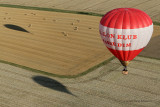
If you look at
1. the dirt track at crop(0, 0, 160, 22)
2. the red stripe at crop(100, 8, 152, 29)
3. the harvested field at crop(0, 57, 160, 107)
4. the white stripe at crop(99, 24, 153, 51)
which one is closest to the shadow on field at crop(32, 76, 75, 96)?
the harvested field at crop(0, 57, 160, 107)

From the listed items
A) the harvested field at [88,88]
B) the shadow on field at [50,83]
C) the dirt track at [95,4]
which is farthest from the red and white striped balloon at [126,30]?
the dirt track at [95,4]

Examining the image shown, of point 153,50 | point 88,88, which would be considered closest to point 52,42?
point 153,50

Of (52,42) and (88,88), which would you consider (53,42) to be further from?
(88,88)

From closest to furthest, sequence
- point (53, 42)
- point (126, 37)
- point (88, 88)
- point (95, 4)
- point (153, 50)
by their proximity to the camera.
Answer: point (126, 37) → point (88, 88) → point (153, 50) → point (53, 42) → point (95, 4)

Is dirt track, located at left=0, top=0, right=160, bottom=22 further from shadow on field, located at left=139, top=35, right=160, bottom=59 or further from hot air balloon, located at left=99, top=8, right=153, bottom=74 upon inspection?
hot air balloon, located at left=99, top=8, right=153, bottom=74

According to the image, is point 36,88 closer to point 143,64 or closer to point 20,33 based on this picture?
point 143,64
